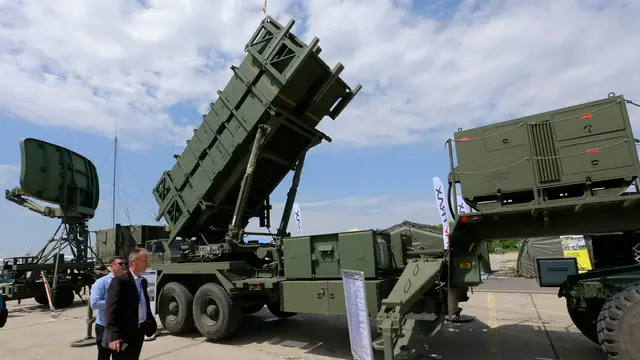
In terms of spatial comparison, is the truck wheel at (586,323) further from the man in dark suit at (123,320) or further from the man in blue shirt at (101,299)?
the man in blue shirt at (101,299)

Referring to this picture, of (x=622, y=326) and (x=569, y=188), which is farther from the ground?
(x=569, y=188)

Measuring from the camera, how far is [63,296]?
12062mm

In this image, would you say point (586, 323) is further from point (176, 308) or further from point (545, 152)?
point (176, 308)

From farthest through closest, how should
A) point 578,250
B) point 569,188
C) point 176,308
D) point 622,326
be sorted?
point 578,250, point 176,308, point 569,188, point 622,326

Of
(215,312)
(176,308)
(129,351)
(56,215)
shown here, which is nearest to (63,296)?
(56,215)

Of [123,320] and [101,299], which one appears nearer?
[123,320]

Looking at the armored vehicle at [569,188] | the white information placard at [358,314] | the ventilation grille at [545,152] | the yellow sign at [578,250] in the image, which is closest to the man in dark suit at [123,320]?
the white information placard at [358,314]

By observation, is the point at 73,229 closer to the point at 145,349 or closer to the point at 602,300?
the point at 145,349

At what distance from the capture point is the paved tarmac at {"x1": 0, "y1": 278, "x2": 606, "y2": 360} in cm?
611

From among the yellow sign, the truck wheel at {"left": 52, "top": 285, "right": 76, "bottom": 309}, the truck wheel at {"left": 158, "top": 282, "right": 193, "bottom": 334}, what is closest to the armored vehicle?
the truck wheel at {"left": 158, "top": 282, "right": 193, "bottom": 334}

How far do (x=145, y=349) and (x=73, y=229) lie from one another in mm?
8173

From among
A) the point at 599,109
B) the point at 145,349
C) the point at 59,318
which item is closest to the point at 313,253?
the point at 145,349

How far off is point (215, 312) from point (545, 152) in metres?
5.85

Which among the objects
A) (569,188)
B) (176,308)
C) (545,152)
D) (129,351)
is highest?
(545,152)
